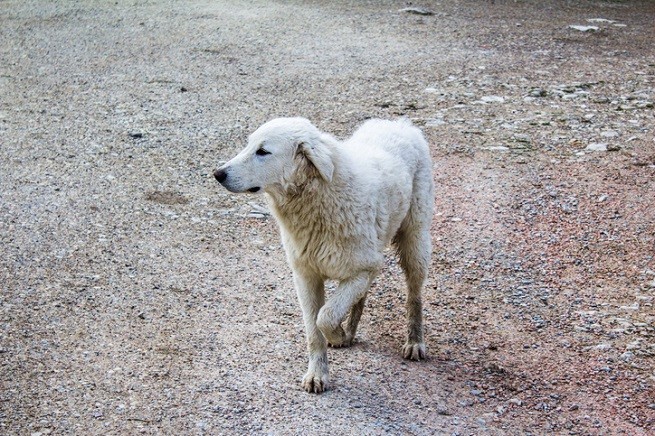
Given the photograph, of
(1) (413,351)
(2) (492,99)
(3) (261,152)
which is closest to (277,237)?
(1) (413,351)

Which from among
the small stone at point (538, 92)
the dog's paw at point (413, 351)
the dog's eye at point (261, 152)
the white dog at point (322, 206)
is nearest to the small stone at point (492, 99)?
the small stone at point (538, 92)

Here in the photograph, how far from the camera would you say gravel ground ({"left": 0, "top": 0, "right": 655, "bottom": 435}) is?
5.40 meters

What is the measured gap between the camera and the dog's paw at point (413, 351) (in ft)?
19.8

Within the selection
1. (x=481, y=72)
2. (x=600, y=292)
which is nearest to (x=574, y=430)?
(x=600, y=292)

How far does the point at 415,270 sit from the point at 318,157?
131 centimetres

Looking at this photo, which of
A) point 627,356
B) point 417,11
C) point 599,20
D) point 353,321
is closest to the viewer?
point 627,356

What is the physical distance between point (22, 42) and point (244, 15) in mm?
3587

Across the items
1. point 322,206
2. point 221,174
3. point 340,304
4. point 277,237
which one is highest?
point 221,174

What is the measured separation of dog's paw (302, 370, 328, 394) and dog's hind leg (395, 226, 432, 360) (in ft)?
2.80

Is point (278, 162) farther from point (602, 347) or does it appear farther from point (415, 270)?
point (602, 347)

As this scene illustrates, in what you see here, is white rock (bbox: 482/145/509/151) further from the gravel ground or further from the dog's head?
the dog's head

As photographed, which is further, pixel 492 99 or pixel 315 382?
pixel 492 99

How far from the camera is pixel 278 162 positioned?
5.28 metres

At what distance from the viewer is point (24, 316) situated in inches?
244
